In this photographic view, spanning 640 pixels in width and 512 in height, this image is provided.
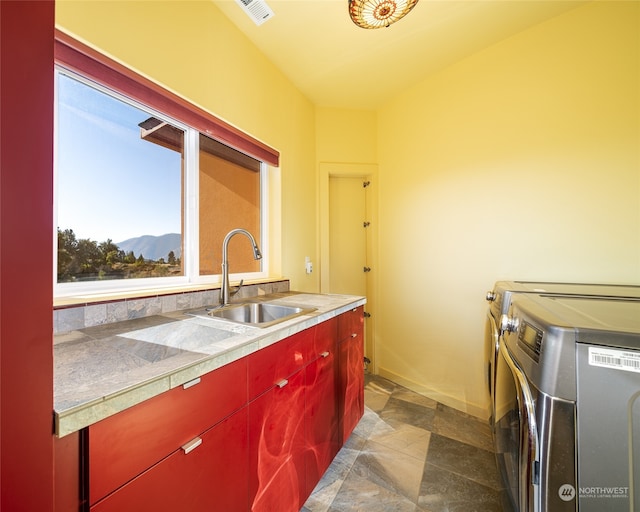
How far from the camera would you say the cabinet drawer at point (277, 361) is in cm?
90

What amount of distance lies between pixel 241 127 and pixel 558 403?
2.00 metres

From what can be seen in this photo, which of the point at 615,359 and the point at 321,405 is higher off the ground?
the point at 615,359

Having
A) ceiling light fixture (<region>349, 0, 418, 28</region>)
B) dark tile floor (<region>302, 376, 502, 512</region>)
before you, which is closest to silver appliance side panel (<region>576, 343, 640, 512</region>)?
dark tile floor (<region>302, 376, 502, 512</region>)

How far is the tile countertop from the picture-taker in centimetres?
52

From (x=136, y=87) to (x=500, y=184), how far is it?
2257mm

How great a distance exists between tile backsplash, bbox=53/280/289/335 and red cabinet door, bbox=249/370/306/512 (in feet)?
2.29

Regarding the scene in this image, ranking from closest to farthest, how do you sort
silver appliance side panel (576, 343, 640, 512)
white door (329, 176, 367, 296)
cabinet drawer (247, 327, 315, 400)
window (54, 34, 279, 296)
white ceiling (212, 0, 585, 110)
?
silver appliance side panel (576, 343, 640, 512)
cabinet drawer (247, 327, 315, 400)
window (54, 34, 279, 296)
white ceiling (212, 0, 585, 110)
white door (329, 176, 367, 296)

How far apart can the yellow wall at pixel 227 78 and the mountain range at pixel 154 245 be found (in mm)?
758

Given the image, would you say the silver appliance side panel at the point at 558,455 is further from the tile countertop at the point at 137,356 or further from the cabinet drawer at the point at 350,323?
the cabinet drawer at the point at 350,323

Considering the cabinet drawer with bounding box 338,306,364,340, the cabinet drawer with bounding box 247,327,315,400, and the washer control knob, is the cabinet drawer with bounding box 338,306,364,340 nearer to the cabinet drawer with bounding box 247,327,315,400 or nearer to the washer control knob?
the cabinet drawer with bounding box 247,327,315,400

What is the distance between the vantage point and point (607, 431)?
2.10 ft

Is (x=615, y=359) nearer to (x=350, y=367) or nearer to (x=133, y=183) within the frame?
(x=350, y=367)

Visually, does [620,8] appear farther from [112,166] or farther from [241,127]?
Result: [112,166]
